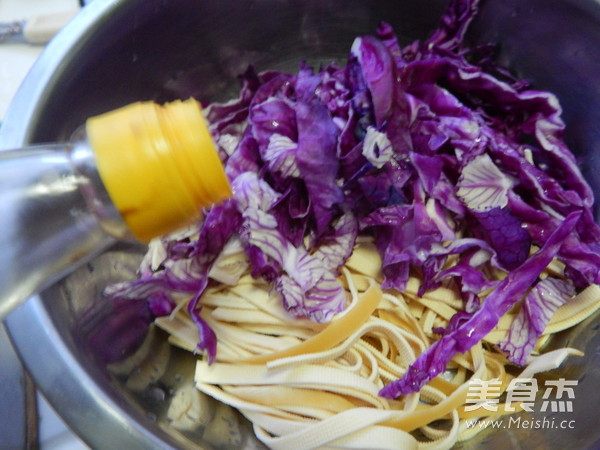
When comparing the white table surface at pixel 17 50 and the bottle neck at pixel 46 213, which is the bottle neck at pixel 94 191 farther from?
the white table surface at pixel 17 50

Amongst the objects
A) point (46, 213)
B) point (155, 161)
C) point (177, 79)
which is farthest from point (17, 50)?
point (155, 161)

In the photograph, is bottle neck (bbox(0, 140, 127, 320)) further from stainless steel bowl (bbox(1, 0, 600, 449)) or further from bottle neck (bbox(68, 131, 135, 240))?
stainless steel bowl (bbox(1, 0, 600, 449))

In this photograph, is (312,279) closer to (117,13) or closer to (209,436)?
(209,436)

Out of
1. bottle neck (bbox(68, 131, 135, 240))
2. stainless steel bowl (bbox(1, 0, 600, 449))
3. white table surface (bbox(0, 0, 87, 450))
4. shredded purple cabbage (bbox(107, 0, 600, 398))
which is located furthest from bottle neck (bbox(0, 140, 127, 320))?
white table surface (bbox(0, 0, 87, 450))

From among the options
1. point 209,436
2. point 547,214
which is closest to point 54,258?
point 209,436

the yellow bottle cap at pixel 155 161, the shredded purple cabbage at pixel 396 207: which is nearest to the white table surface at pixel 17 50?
the shredded purple cabbage at pixel 396 207

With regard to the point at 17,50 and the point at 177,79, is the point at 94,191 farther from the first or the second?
the point at 17,50

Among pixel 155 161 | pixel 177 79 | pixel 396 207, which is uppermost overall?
pixel 155 161
